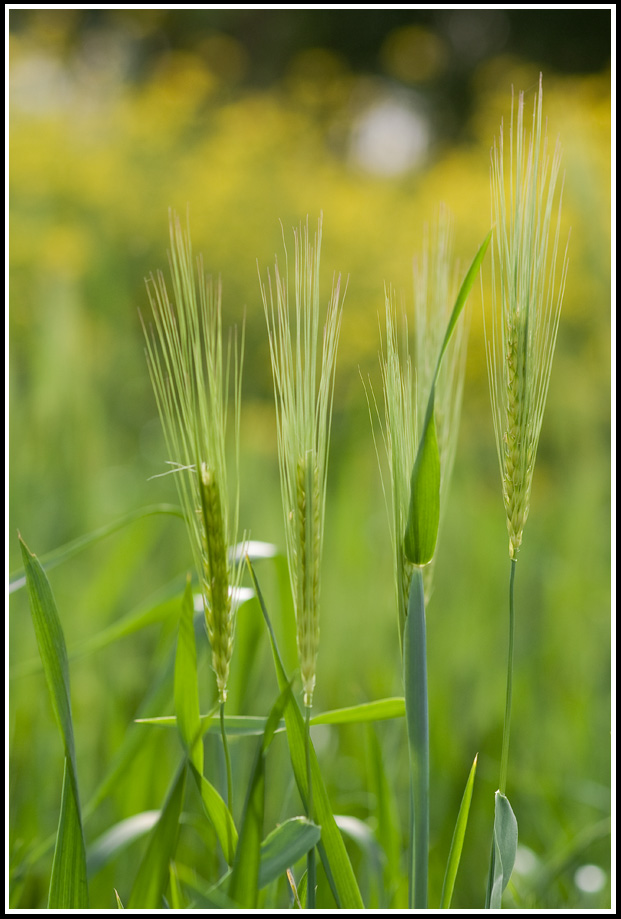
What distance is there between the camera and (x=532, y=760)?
59 centimetres

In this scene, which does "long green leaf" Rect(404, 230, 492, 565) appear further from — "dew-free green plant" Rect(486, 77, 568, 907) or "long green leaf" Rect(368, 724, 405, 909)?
"long green leaf" Rect(368, 724, 405, 909)

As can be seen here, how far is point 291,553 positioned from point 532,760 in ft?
1.60

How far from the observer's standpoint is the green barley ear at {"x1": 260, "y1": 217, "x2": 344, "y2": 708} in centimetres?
19

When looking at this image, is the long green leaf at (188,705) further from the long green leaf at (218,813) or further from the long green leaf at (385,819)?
the long green leaf at (385,819)

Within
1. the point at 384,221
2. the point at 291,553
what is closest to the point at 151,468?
the point at 291,553

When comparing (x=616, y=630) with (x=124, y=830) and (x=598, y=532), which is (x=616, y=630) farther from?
(x=598, y=532)

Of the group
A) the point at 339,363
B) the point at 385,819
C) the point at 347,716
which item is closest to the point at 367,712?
the point at 347,716

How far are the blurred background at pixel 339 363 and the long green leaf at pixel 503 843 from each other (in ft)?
0.43

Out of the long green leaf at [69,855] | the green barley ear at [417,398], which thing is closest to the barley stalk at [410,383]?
the green barley ear at [417,398]

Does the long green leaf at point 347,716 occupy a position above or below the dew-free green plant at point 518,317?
below

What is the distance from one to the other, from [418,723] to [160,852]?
0.31 feet

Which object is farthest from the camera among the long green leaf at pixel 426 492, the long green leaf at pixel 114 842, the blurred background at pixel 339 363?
the blurred background at pixel 339 363

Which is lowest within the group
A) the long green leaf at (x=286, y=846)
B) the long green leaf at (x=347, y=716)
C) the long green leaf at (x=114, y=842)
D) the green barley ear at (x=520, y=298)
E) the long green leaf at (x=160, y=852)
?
the long green leaf at (x=114, y=842)

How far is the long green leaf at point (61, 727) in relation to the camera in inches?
7.8
